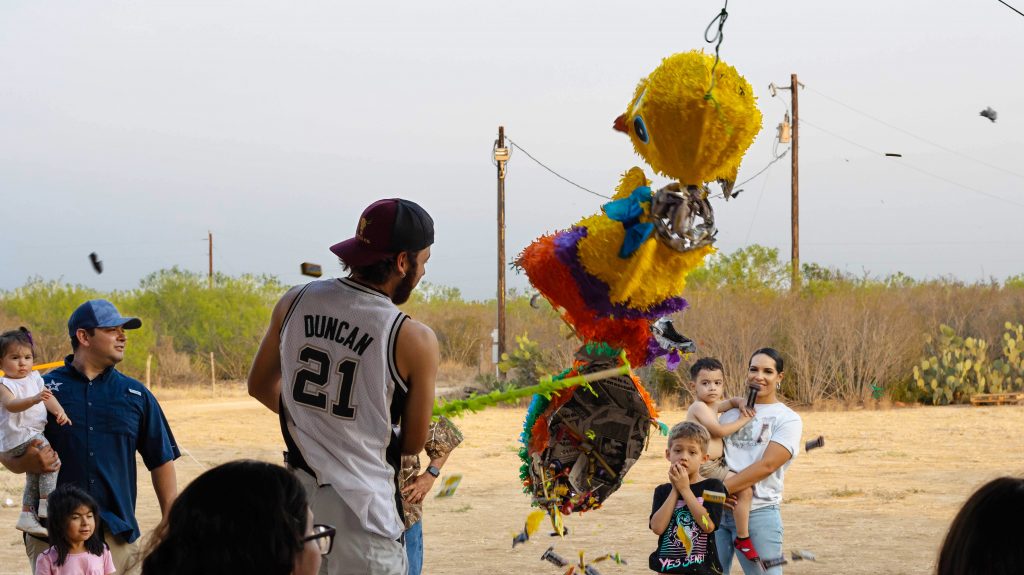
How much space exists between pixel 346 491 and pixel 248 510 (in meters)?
1.14

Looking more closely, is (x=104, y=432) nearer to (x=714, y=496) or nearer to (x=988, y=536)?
(x=714, y=496)

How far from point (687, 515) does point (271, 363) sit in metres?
1.93

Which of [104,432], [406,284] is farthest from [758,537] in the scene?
[104,432]

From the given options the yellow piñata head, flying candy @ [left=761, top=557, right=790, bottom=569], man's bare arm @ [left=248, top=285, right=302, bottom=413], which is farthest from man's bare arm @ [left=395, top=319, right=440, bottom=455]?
flying candy @ [left=761, top=557, right=790, bottom=569]

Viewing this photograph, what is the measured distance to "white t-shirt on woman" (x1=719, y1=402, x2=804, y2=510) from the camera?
4520 mm

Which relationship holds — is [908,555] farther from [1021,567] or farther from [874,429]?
[874,429]

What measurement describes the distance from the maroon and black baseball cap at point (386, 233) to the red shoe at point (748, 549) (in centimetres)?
225

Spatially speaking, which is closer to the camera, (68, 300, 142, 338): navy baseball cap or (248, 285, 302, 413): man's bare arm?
(248, 285, 302, 413): man's bare arm

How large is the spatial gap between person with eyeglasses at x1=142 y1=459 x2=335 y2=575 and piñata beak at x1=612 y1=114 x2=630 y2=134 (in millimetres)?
2049

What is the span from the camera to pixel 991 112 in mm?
6234

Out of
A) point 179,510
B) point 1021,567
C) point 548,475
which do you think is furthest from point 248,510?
point 548,475

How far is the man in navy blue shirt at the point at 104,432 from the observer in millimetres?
3852

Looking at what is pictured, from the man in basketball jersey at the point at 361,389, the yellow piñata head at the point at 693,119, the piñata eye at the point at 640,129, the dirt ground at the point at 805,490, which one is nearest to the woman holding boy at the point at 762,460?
the dirt ground at the point at 805,490

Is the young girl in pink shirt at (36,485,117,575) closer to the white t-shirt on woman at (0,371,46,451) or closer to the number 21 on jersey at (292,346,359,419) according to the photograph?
the white t-shirt on woman at (0,371,46,451)
